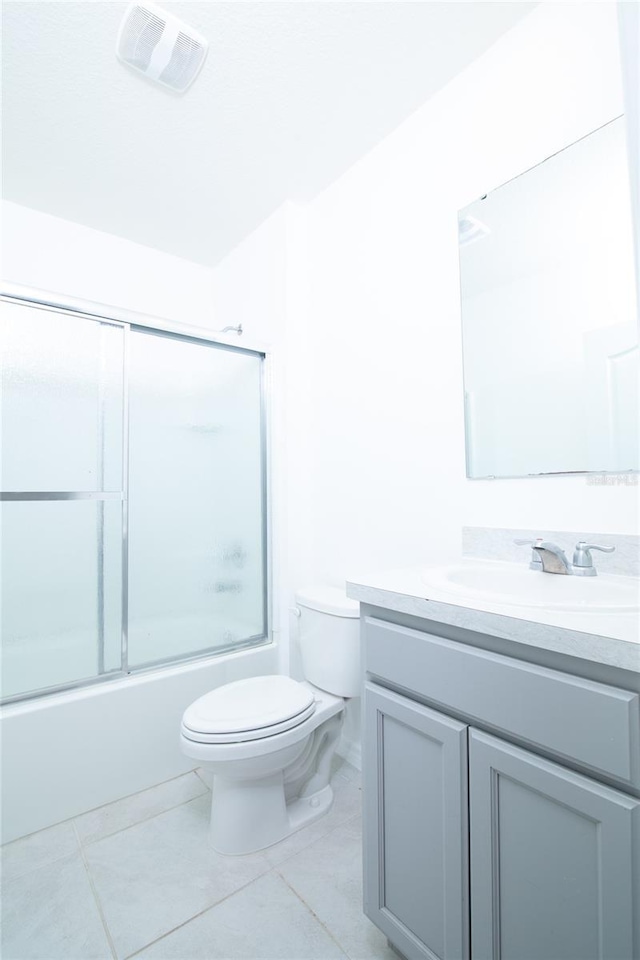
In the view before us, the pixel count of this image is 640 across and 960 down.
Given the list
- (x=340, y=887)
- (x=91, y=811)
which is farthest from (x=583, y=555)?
(x=91, y=811)

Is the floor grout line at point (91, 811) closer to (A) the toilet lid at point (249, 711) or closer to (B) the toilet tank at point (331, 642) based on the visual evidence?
(A) the toilet lid at point (249, 711)

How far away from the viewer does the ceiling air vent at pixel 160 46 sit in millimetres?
1326

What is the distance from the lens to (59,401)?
5.49 feet

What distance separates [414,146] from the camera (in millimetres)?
1666

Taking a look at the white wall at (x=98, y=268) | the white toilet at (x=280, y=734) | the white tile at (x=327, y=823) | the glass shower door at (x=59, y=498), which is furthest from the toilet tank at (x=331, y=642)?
the white wall at (x=98, y=268)

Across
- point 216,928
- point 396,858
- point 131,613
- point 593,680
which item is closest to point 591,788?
point 593,680

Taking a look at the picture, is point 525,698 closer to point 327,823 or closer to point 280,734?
point 280,734

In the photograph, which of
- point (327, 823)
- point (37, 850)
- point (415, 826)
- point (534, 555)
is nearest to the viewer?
point (415, 826)

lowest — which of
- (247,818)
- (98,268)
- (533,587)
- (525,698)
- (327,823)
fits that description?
(327,823)

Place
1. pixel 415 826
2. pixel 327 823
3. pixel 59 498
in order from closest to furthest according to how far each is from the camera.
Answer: pixel 415 826
pixel 327 823
pixel 59 498

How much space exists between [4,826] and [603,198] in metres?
2.54

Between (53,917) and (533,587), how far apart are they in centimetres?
151

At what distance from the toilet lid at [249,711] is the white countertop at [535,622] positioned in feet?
2.09

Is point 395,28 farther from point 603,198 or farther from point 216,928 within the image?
point 216,928
